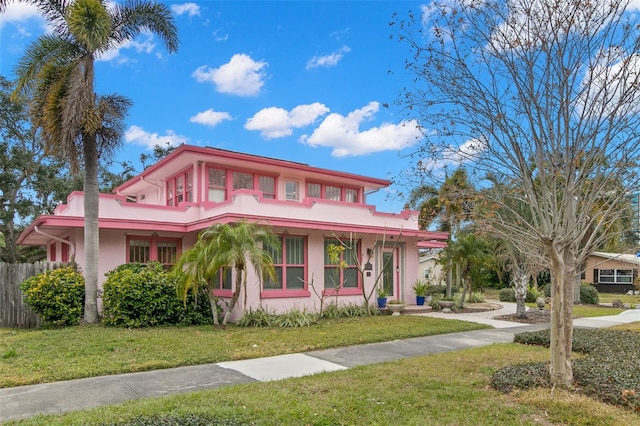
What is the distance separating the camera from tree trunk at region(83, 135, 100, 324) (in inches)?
473

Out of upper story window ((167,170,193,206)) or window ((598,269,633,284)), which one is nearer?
upper story window ((167,170,193,206))

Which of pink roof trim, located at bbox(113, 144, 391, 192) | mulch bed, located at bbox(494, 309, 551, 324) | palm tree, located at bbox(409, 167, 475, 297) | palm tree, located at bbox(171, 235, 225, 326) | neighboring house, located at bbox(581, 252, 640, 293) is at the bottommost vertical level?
neighboring house, located at bbox(581, 252, 640, 293)

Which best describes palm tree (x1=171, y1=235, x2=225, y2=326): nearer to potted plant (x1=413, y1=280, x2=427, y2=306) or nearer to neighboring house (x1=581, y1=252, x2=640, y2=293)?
potted plant (x1=413, y1=280, x2=427, y2=306)

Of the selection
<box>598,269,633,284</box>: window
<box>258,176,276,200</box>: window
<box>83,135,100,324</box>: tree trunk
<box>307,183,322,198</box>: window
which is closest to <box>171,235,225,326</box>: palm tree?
<box>83,135,100,324</box>: tree trunk

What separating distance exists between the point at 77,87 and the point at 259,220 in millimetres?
5886

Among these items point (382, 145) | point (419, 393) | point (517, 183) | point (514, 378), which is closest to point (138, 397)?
point (419, 393)

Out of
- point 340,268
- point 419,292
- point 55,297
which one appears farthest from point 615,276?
point 55,297

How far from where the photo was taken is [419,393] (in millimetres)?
5918

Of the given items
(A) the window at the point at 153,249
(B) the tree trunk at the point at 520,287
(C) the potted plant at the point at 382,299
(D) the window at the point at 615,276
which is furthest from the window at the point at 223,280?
(D) the window at the point at 615,276

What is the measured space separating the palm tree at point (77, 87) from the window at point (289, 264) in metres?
5.18

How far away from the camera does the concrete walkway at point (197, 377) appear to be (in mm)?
5590

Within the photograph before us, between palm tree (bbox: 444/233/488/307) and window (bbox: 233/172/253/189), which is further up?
window (bbox: 233/172/253/189)

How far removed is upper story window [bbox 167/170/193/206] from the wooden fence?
203 inches

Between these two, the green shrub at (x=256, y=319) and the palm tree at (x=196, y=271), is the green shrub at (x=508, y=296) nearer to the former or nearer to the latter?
the green shrub at (x=256, y=319)
